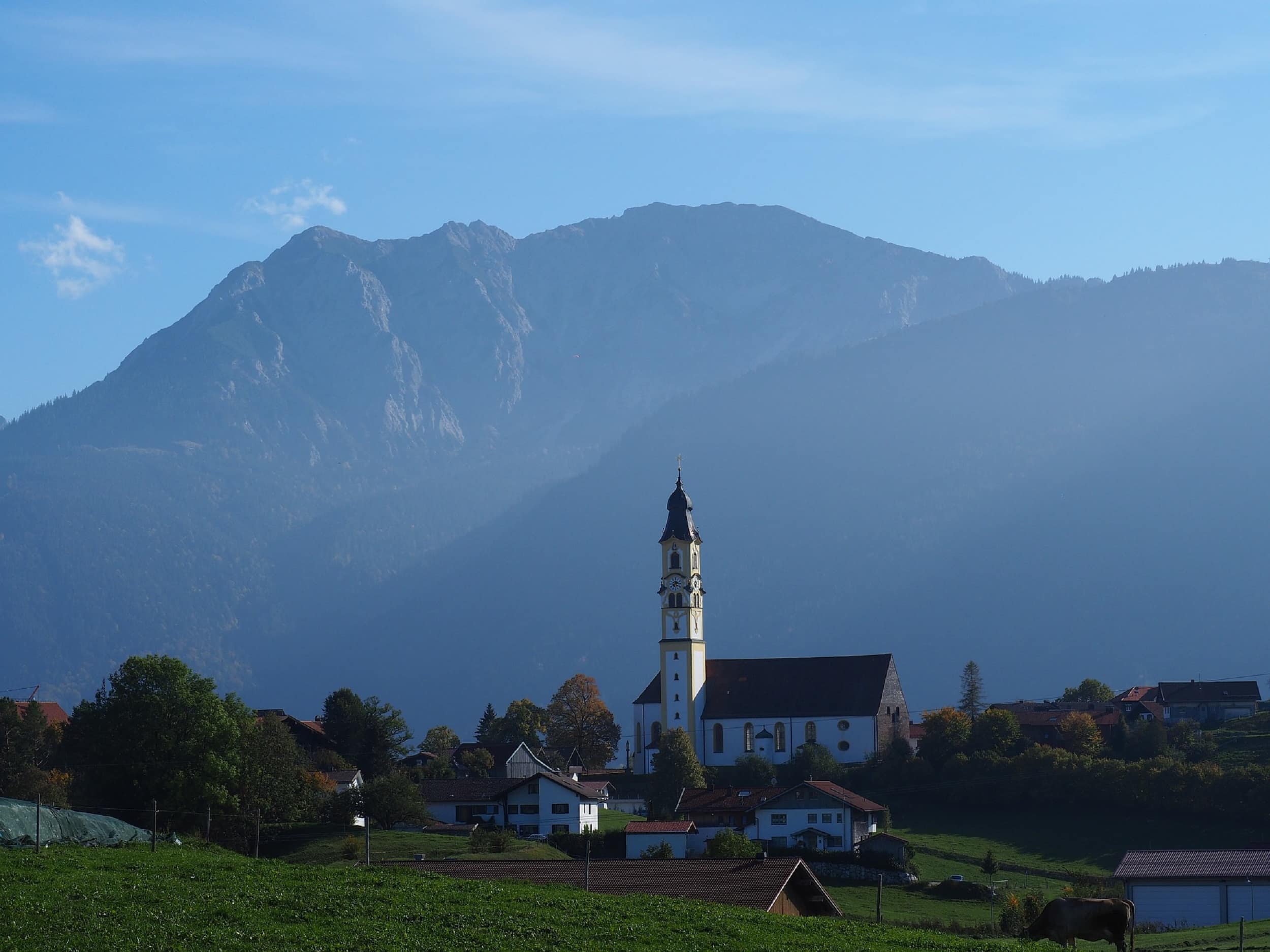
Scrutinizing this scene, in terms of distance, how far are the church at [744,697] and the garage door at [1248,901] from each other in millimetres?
55593

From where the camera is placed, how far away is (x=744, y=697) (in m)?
121

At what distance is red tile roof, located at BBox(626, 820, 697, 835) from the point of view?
262ft

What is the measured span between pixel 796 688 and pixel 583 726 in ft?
56.2

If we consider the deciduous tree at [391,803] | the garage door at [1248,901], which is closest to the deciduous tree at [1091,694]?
the deciduous tree at [391,803]

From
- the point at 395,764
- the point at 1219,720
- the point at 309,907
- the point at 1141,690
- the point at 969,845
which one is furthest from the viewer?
the point at 1141,690

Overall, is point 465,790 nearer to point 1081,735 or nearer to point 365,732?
point 365,732

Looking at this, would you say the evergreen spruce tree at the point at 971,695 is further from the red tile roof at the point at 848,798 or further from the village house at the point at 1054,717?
the red tile roof at the point at 848,798

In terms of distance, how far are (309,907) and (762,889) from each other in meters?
12.0

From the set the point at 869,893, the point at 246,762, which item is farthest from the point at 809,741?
the point at 246,762

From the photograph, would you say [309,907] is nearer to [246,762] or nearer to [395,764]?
[246,762]

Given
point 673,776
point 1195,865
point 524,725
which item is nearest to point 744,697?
point 524,725

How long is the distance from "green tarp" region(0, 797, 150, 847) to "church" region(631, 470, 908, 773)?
7124cm

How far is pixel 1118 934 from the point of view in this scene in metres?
31.8

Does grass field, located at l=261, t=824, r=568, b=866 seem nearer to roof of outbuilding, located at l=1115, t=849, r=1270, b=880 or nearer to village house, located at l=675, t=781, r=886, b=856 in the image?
village house, located at l=675, t=781, r=886, b=856
